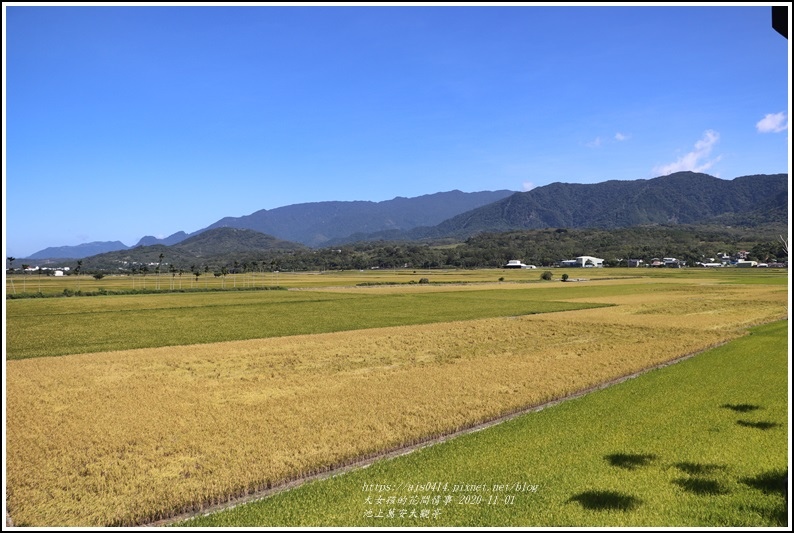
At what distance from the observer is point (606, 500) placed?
8.82 meters

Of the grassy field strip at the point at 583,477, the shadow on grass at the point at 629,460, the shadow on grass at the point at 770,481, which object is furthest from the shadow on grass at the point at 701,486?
the shadow on grass at the point at 629,460

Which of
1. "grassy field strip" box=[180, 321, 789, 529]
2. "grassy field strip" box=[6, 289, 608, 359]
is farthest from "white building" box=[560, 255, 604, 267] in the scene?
"grassy field strip" box=[180, 321, 789, 529]

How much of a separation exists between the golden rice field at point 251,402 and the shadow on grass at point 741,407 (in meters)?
4.45

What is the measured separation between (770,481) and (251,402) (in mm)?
12984

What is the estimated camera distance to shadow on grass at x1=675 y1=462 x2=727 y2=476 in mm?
9898

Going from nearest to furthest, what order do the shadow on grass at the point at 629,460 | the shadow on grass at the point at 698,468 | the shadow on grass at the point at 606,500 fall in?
the shadow on grass at the point at 606,500
the shadow on grass at the point at 698,468
the shadow on grass at the point at 629,460

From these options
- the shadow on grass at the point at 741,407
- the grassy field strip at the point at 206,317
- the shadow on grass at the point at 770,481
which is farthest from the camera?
the grassy field strip at the point at 206,317

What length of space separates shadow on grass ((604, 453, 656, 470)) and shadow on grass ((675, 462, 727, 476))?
0.55 metres

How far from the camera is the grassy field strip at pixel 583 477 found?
27.2 ft

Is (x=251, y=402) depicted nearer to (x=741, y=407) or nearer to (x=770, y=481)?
(x=770, y=481)

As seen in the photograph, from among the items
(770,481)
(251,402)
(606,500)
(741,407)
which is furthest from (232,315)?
Answer: (770,481)

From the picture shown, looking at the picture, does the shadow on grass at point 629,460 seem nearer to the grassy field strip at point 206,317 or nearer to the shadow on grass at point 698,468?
the shadow on grass at point 698,468

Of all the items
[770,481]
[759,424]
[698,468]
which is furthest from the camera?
[759,424]

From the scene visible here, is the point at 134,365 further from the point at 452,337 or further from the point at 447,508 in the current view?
the point at 447,508
